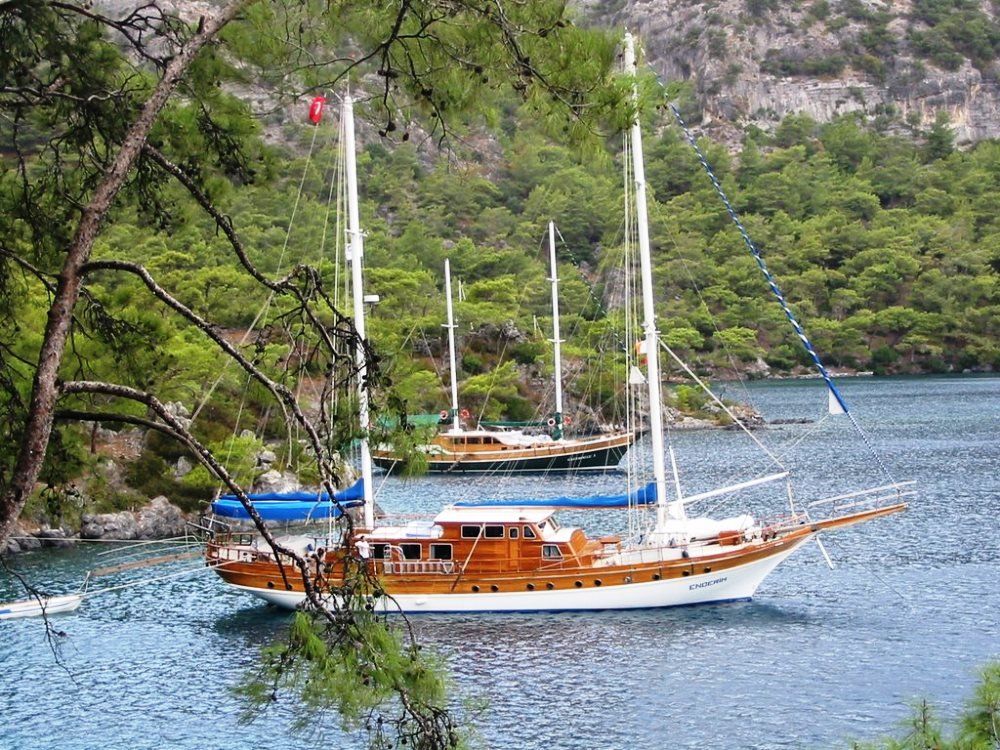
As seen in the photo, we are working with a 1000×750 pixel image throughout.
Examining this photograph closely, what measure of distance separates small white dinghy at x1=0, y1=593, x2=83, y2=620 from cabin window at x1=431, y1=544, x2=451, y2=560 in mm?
7683

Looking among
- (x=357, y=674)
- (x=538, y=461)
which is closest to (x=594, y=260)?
(x=538, y=461)

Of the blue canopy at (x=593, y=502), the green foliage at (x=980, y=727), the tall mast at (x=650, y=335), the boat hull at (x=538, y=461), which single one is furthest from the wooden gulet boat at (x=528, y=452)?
the green foliage at (x=980, y=727)

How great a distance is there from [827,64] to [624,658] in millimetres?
149410

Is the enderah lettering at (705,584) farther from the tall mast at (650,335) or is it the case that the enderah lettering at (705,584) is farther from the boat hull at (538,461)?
the boat hull at (538,461)

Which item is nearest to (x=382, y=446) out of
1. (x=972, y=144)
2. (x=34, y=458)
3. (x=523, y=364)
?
(x=34, y=458)

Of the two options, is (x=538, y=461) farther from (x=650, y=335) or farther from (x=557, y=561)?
(x=557, y=561)

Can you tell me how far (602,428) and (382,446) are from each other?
175 ft

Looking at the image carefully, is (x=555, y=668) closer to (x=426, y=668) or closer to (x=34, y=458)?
(x=426, y=668)

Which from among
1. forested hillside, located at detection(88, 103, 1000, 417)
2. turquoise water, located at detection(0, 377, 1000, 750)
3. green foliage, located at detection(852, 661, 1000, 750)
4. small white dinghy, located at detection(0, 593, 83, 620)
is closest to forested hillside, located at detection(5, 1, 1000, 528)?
forested hillside, located at detection(88, 103, 1000, 417)

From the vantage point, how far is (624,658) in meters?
22.6

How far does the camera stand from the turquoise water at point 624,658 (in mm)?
18719

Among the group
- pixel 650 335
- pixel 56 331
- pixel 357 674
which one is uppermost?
pixel 650 335

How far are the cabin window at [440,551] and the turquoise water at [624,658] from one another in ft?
4.19

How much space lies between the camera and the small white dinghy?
2511 centimetres
